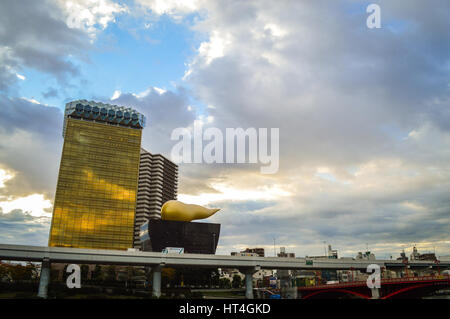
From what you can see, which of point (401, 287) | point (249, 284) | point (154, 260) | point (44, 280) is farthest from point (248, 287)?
point (44, 280)

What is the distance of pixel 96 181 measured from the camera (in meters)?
165

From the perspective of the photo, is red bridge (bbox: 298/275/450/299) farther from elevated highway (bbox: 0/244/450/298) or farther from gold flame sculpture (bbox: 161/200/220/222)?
gold flame sculpture (bbox: 161/200/220/222)

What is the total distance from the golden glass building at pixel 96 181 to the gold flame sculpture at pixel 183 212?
70307 mm

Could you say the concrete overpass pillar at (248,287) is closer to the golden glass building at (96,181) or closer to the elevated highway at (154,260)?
the elevated highway at (154,260)

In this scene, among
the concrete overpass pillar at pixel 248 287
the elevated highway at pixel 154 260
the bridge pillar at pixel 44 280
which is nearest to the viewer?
the bridge pillar at pixel 44 280

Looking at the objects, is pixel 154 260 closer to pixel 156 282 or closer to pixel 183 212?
pixel 156 282

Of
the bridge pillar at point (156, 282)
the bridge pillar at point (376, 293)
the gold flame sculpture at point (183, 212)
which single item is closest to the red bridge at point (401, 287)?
the bridge pillar at point (376, 293)

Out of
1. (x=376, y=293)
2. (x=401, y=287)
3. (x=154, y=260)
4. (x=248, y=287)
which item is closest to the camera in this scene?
(x=401, y=287)

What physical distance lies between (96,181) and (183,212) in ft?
263

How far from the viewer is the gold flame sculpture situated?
100m

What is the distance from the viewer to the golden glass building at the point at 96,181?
157375 millimetres

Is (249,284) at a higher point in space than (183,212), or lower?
lower

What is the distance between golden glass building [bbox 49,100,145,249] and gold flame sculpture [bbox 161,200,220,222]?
2768 inches
